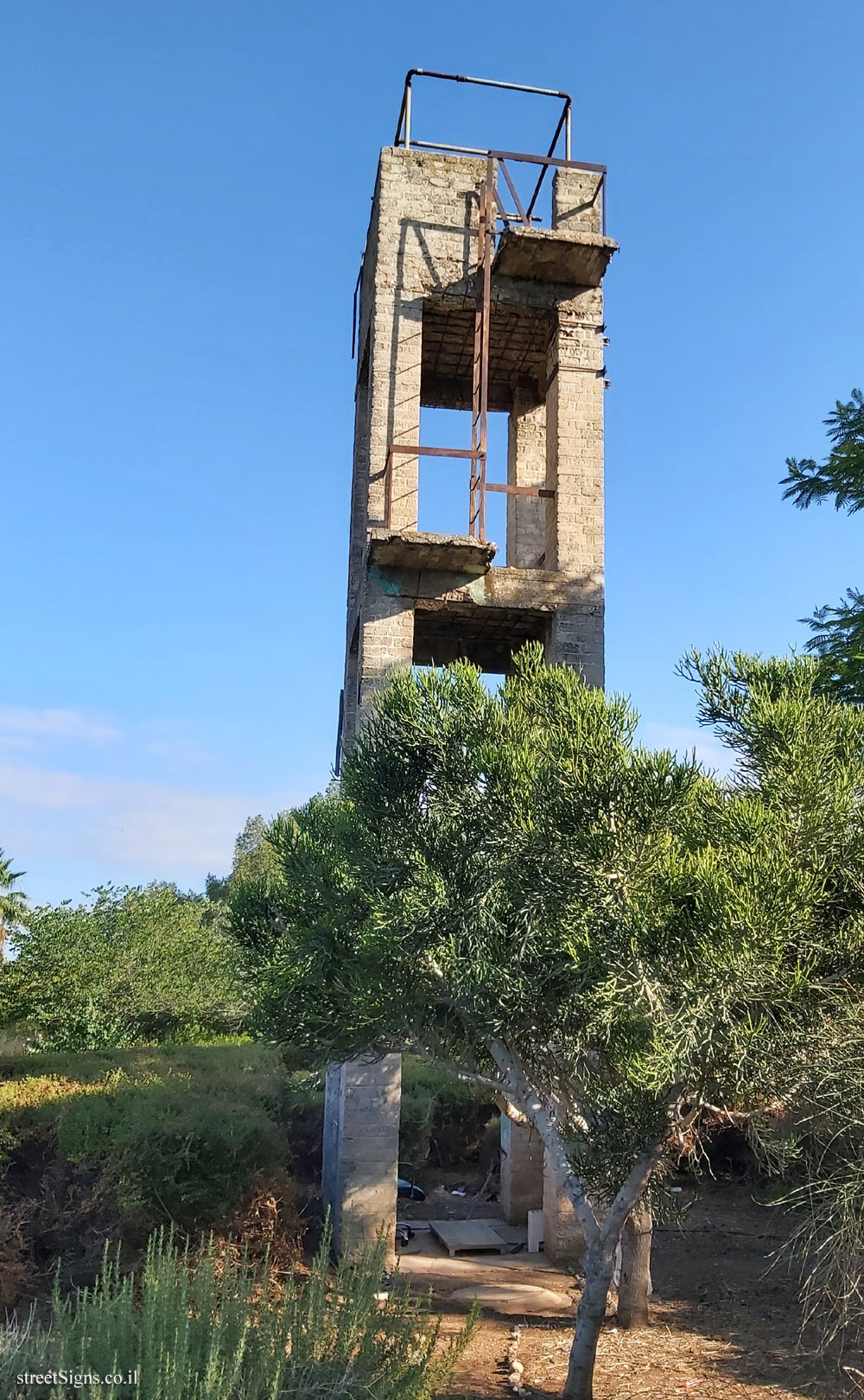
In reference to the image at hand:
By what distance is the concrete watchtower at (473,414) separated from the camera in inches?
519

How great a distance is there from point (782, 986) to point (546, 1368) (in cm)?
460

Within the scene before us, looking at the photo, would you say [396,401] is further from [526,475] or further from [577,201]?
[577,201]

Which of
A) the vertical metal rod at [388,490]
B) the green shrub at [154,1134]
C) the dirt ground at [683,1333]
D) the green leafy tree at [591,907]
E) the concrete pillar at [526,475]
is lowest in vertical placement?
the dirt ground at [683,1333]

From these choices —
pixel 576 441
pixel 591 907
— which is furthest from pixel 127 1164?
pixel 576 441

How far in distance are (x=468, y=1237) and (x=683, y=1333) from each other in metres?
3.78

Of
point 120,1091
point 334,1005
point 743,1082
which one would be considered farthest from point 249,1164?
point 743,1082

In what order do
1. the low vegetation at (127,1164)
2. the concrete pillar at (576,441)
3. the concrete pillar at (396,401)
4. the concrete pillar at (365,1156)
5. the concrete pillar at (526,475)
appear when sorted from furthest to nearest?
the concrete pillar at (526,475) < the concrete pillar at (576,441) < the concrete pillar at (396,401) < the concrete pillar at (365,1156) < the low vegetation at (127,1164)

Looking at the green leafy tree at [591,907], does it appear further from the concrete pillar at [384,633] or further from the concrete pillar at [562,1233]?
the concrete pillar at [384,633]

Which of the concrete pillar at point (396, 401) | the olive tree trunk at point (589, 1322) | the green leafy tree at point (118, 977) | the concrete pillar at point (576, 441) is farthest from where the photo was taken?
the green leafy tree at point (118, 977)

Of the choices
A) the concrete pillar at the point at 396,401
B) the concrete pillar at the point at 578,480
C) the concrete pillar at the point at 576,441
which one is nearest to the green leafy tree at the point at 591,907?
the concrete pillar at the point at 578,480

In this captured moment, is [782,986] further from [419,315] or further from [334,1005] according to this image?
[419,315]

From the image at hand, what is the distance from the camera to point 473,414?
13883 millimetres

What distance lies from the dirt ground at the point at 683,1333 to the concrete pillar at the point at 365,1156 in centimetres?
66

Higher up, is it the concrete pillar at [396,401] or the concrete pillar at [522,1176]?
the concrete pillar at [396,401]
